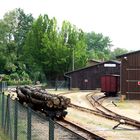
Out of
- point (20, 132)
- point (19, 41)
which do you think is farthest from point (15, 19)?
point (20, 132)

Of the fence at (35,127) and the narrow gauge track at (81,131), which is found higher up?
the fence at (35,127)

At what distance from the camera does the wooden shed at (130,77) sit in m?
46.8

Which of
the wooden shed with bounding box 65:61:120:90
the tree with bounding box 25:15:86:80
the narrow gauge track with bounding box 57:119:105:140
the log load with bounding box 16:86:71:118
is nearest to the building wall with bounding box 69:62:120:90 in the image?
the wooden shed with bounding box 65:61:120:90

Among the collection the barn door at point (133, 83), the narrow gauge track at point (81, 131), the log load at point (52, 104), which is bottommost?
the narrow gauge track at point (81, 131)

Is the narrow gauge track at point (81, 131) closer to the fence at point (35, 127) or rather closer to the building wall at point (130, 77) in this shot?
the fence at point (35, 127)

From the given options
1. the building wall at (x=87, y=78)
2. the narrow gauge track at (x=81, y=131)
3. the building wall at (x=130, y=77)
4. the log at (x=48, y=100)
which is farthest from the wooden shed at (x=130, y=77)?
the building wall at (x=87, y=78)

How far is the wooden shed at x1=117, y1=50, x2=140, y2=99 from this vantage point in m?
46.8

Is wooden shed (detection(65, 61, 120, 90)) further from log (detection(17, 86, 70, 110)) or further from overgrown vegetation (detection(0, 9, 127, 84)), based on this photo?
log (detection(17, 86, 70, 110))

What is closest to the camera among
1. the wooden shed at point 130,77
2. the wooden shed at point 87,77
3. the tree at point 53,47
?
the wooden shed at point 130,77

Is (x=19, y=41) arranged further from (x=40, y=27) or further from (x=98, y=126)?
(x=98, y=126)

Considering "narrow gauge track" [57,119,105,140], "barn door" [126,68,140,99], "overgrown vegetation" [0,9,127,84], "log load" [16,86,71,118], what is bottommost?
"narrow gauge track" [57,119,105,140]

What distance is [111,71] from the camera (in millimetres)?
75688

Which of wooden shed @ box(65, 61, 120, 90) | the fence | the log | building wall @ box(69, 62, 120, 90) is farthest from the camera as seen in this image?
building wall @ box(69, 62, 120, 90)

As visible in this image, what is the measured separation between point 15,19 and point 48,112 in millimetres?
110456
